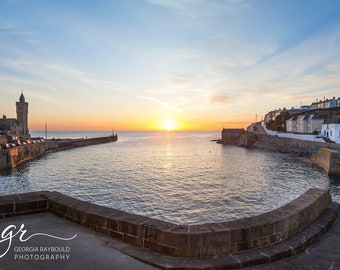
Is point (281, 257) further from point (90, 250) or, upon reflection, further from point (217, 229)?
point (90, 250)

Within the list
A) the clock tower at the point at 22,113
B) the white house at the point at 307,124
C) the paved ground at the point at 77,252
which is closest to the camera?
the paved ground at the point at 77,252

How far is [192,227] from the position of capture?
4.89 m

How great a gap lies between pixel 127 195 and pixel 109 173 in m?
12.9

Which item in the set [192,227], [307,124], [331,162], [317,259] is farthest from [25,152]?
[307,124]

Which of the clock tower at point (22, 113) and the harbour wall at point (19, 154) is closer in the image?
the harbour wall at point (19, 154)

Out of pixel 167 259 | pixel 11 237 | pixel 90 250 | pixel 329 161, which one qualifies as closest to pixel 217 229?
pixel 167 259

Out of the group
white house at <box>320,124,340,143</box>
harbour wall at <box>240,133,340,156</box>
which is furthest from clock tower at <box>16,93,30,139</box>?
white house at <box>320,124,340,143</box>

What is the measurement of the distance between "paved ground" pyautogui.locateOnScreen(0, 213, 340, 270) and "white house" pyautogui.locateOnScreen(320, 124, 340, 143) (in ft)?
191

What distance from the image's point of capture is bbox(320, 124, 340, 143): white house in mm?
53272

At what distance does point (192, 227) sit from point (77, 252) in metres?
2.28

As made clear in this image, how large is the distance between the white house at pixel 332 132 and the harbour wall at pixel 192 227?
5702 centimetres

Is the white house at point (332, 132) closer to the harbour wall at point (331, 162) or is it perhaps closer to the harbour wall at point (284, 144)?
the harbour wall at point (284, 144)

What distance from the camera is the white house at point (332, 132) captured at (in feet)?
175

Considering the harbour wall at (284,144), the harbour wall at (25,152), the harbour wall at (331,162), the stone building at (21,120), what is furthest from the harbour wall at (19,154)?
the harbour wall at (284,144)
